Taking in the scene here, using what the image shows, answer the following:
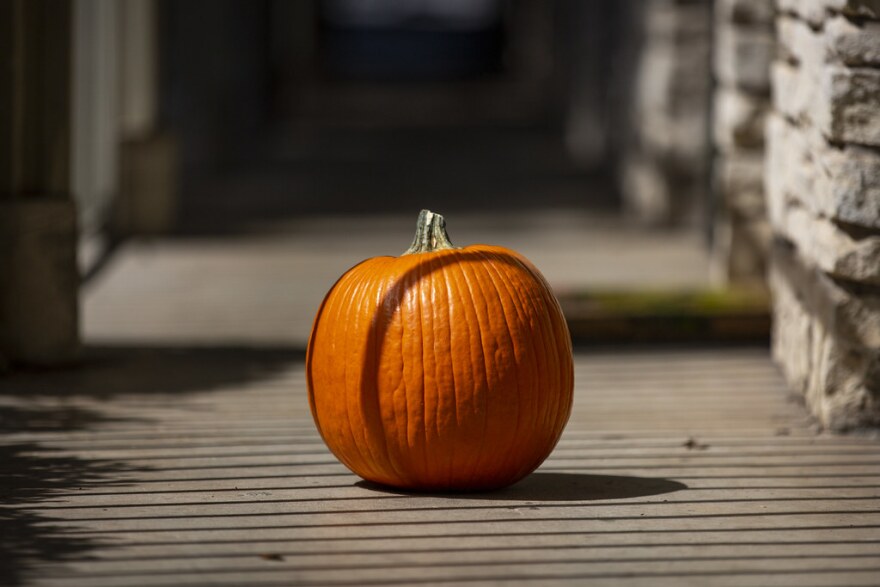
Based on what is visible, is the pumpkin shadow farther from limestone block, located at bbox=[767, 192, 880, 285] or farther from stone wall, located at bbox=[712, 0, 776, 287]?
stone wall, located at bbox=[712, 0, 776, 287]

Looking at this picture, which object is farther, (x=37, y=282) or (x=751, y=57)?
(x=751, y=57)

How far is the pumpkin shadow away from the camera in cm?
398

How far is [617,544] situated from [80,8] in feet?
19.9

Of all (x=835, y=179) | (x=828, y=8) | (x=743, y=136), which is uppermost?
(x=828, y=8)

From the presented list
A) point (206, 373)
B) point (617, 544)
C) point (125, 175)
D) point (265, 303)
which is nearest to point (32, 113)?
point (206, 373)

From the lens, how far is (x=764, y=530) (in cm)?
367

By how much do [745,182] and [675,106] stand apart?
3.20 m

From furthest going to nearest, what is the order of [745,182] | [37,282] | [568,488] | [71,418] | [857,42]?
[745,182] → [37,282] → [71,418] → [857,42] → [568,488]

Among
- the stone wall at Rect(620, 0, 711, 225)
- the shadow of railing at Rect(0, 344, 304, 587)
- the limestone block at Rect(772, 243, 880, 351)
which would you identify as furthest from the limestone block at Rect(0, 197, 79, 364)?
the stone wall at Rect(620, 0, 711, 225)

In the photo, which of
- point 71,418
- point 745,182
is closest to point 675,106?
point 745,182

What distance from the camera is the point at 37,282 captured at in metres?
5.81

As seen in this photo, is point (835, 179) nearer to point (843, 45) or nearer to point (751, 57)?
point (843, 45)

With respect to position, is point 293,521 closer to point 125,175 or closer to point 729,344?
point 729,344

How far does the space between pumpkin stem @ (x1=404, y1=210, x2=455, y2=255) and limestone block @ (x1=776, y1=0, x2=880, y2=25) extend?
4.84ft
